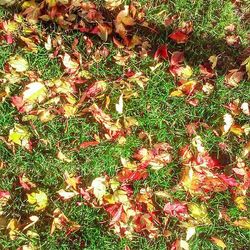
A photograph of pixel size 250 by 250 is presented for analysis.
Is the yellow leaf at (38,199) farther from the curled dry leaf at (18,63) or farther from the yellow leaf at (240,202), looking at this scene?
the yellow leaf at (240,202)

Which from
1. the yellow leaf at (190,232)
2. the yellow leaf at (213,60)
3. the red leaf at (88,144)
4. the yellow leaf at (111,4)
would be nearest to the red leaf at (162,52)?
Result: the yellow leaf at (213,60)

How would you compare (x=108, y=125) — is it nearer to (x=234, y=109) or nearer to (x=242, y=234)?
(x=234, y=109)

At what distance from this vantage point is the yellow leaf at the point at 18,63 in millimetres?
3145

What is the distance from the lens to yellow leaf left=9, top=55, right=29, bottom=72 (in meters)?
3.14

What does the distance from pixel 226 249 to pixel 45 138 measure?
55.3 inches

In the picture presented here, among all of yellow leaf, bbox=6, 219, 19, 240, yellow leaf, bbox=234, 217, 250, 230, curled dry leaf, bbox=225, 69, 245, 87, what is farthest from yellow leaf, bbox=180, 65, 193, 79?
yellow leaf, bbox=6, 219, 19, 240

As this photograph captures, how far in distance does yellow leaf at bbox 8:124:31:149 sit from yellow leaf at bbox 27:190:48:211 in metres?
0.32

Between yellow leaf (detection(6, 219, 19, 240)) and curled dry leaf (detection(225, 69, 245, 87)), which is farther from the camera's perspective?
curled dry leaf (detection(225, 69, 245, 87))

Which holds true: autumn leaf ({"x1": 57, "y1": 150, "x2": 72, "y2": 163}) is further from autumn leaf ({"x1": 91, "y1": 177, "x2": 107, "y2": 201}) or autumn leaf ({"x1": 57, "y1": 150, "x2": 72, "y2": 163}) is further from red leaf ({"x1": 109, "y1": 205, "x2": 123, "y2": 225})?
red leaf ({"x1": 109, "y1": 205, "x2": 123, "y2": 225})

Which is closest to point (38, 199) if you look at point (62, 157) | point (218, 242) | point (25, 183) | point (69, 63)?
point (25, 183)

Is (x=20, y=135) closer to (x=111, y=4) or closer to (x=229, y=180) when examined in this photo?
(x=111, y=4)

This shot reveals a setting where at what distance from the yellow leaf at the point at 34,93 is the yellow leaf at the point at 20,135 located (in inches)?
7.6

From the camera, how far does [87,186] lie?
9.75ft

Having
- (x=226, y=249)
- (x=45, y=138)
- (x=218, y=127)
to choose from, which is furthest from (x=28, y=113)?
(x=226, y=249)
